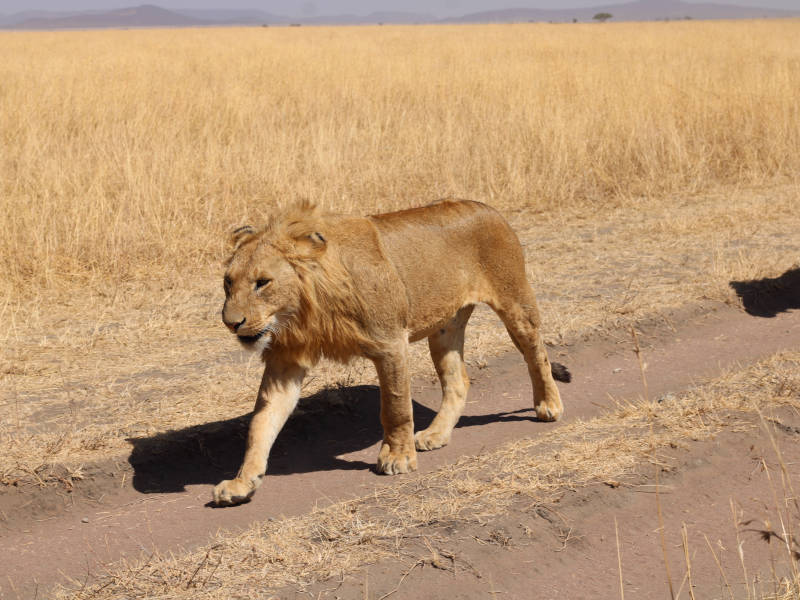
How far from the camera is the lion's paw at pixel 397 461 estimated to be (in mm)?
4648

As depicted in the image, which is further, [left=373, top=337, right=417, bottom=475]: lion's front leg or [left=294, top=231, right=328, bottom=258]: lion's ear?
[left=373, top=337, right=417, bottom=475]: lion's front leg

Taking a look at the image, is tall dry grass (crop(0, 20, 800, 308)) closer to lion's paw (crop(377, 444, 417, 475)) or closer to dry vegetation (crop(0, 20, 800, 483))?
dry vegetation (crop(0, 20, 800, 483))

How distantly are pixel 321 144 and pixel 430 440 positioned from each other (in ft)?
21.9

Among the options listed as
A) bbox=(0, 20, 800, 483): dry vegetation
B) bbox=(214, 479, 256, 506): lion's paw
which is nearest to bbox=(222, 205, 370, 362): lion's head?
bbox=(214, 479, 256, 506): lion's paw

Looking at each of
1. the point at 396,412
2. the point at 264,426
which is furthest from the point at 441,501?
the point at 264,426

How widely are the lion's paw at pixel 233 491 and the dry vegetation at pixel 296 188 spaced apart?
862 mm

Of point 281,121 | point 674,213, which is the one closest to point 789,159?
point 674,213

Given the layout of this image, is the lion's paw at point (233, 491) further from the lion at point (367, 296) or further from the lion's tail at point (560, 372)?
the lion's tail at point (560, 372)

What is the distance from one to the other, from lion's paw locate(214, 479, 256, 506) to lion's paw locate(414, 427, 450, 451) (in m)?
1.03

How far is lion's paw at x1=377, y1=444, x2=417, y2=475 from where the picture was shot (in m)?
4.65

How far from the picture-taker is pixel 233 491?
170 inches

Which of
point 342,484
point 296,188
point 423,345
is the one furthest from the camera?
point 296,188

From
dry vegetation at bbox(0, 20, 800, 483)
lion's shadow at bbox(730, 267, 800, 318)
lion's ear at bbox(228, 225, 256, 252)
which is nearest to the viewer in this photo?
lion's ear at bbox(228, 225, 256, 252)

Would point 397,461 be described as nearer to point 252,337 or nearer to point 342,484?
point 342,484
